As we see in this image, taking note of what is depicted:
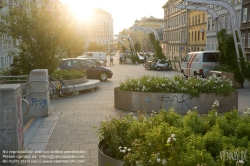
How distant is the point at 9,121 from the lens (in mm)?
5691

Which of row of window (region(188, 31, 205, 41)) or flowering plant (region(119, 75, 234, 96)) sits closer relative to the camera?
flowering plant (region(119, 75, 234, 96))

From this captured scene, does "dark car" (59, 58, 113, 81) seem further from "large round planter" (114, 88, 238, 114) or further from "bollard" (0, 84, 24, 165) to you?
"bollard" (0, 84, 24, 165)

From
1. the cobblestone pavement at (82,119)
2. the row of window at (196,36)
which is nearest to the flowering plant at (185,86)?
the cobblestone pavement at (82,119)

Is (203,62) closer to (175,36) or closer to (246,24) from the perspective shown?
(246,24)

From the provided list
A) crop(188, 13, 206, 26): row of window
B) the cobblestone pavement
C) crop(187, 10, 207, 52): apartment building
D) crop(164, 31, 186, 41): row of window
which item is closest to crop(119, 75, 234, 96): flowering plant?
the cobblestone pavement

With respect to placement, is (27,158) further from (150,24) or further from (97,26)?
(97,26)

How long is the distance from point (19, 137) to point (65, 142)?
145cm

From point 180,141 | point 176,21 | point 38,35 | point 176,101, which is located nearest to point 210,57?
point 38,35

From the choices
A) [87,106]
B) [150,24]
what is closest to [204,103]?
[87,106]

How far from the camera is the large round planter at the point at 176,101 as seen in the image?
10.5 meters

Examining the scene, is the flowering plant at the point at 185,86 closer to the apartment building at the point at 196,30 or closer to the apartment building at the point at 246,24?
the apartment building at the point at 246,24

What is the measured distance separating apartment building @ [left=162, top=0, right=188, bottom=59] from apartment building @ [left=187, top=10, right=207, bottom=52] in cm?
224

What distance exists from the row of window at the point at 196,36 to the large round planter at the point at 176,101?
5521cm

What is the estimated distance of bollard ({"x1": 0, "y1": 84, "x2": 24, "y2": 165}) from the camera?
5.62 m
